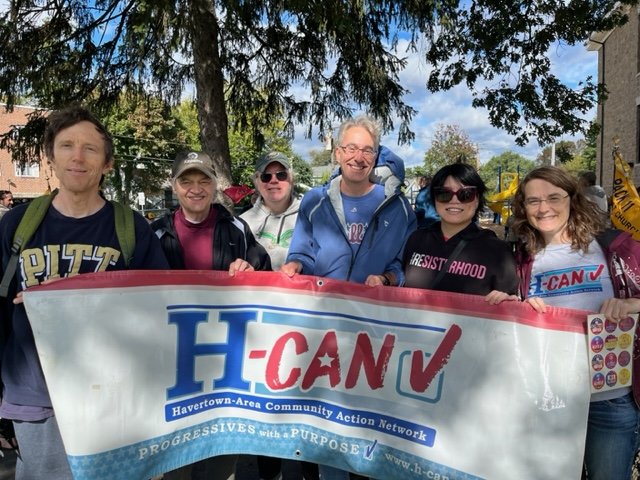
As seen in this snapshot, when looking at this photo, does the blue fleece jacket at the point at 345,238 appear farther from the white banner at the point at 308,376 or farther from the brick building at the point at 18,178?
the brick building at the point at 18,178

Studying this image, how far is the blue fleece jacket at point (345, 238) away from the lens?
105 inches

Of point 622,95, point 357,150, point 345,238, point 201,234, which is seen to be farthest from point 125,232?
point 622,95

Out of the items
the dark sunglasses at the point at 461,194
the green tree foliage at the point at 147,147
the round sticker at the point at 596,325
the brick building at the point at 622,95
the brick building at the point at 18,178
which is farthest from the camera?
the brick building at the point at 18,178

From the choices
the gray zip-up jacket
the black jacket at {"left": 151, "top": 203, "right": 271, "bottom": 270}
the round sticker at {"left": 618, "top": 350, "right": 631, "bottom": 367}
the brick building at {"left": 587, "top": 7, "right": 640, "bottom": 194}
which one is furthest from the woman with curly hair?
the brick building at {"left": 587, "top": 7, "right": 640, "bottom": 194}

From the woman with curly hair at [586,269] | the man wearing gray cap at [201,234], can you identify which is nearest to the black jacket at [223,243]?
the man wearing gray cap at [201,234]

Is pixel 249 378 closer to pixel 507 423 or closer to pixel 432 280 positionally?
pixel 432 280

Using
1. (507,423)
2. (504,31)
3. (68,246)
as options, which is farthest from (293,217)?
(504,31)

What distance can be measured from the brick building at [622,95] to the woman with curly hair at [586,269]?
2248 cm

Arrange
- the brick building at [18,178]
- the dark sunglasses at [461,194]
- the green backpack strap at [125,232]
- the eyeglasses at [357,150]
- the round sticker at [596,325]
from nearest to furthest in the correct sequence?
the round sticker at [596,325], the green backpack strap at [125,232], the dark sunglasses at [461,194], the eyeglasses at [357,150], the brick building at [18,178]

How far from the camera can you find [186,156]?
8.82 feet

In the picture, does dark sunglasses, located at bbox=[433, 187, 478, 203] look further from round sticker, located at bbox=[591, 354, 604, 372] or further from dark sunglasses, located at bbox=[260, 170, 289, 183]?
dark sunglasses, located at bbox=[260, 170, 289, 183]

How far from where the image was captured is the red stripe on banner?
1930 millimetres

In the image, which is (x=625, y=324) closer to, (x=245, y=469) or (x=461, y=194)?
(x=461, y=194)

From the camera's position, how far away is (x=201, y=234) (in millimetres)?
2633
